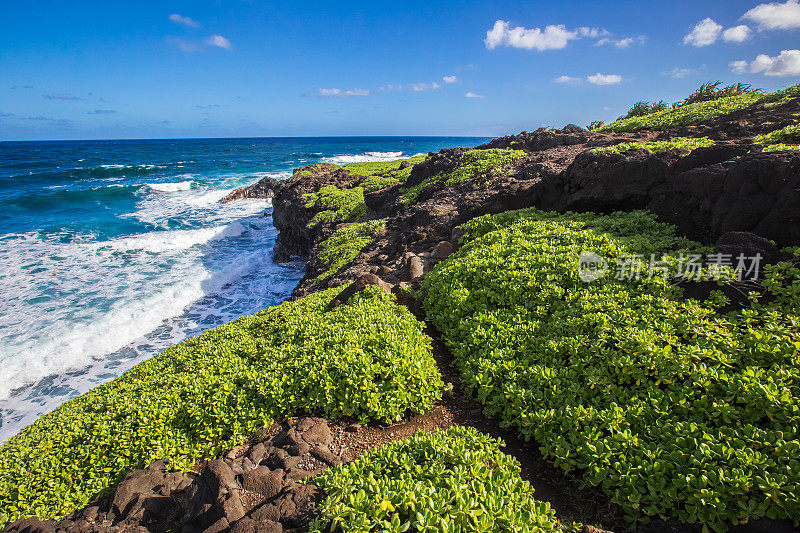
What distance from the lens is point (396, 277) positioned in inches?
454

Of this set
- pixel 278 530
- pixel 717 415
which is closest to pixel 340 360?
pixel 278 530

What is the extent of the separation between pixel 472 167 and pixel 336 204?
29.6 feet

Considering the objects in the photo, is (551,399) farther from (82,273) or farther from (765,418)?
(82,273)

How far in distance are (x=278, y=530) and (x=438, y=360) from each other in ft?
14.4

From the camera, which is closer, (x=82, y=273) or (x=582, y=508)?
(x=582, y=508)

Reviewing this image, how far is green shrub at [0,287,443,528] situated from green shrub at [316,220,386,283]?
7.61 metres

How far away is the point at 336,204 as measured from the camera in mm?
23469

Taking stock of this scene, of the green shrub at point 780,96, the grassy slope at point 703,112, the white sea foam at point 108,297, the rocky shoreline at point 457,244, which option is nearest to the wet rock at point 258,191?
the white sea foam at point 108,297

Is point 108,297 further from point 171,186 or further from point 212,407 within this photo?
point 171,186

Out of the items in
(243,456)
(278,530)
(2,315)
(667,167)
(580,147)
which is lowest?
(2,315)

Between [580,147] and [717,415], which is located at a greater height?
[580,147]

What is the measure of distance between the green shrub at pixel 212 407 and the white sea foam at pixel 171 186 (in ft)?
176

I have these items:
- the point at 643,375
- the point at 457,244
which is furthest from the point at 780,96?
the point at 643,375

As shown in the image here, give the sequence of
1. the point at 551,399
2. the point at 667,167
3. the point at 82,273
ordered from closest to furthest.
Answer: the point at 551,399
the point at 667,167
the point at 82,273
